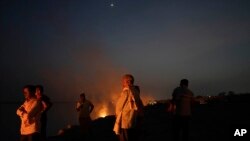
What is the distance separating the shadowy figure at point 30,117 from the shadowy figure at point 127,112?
170cm

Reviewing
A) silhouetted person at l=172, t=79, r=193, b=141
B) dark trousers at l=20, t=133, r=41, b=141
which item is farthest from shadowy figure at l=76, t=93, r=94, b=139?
dark trousers at l=20, t=133, r=41, b=141

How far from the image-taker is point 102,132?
744 inches

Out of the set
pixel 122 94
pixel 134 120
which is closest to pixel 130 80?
pixel 122 94

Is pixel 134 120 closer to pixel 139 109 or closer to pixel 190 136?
pixel 139 109

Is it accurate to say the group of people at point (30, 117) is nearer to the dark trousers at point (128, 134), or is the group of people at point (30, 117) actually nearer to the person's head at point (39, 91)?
the person's head at point (39, 91)

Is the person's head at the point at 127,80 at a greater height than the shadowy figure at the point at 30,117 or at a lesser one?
greater

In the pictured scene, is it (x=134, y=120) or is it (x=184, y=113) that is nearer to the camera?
(x=134, y=120)

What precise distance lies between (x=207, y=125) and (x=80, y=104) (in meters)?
6.48

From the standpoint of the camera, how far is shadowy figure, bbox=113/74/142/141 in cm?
802

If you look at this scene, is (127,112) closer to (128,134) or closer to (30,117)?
(128,134)

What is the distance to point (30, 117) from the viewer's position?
26.0 ft

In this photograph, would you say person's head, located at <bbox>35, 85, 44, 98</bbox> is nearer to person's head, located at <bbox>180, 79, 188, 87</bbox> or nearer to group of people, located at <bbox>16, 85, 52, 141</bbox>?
group of people, located at <bbox>16, 85, 52, 141</bbox>

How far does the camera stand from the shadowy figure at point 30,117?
793 cm

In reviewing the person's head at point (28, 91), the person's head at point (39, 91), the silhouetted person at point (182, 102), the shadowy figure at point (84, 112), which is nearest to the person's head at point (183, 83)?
the silhouetted person at point (182, 102)
